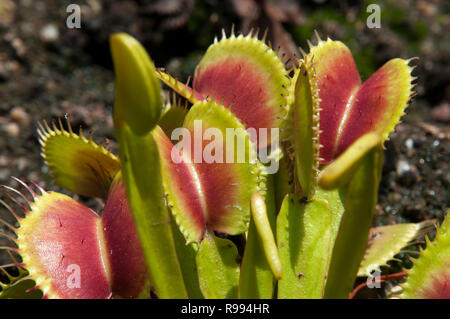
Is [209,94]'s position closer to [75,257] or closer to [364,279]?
[75,257]

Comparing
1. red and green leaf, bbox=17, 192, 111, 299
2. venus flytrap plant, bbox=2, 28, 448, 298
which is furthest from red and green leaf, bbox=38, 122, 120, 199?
red and green leaf, bbox=17, 192, 111, 299

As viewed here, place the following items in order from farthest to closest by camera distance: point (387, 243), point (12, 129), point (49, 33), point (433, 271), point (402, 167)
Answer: point (49, 33) → point (12, 129) → point (402, 167) → point (387, 243) → point (433, 271)

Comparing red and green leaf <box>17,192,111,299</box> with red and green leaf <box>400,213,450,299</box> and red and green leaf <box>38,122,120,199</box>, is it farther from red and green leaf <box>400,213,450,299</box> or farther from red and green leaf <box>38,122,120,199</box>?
red and green leaf <box>400,213,450,299</box>

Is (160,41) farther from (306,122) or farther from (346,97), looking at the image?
(306,122)

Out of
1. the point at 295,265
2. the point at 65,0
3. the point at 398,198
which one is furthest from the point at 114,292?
the point at 65,0

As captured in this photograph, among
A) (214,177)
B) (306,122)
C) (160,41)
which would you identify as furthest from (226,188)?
(160,41)

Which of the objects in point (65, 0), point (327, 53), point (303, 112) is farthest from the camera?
point (65, 0)

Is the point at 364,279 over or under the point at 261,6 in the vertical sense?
under

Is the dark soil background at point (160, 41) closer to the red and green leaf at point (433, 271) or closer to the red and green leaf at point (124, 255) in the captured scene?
the red and green leaf at point (124, 255)
